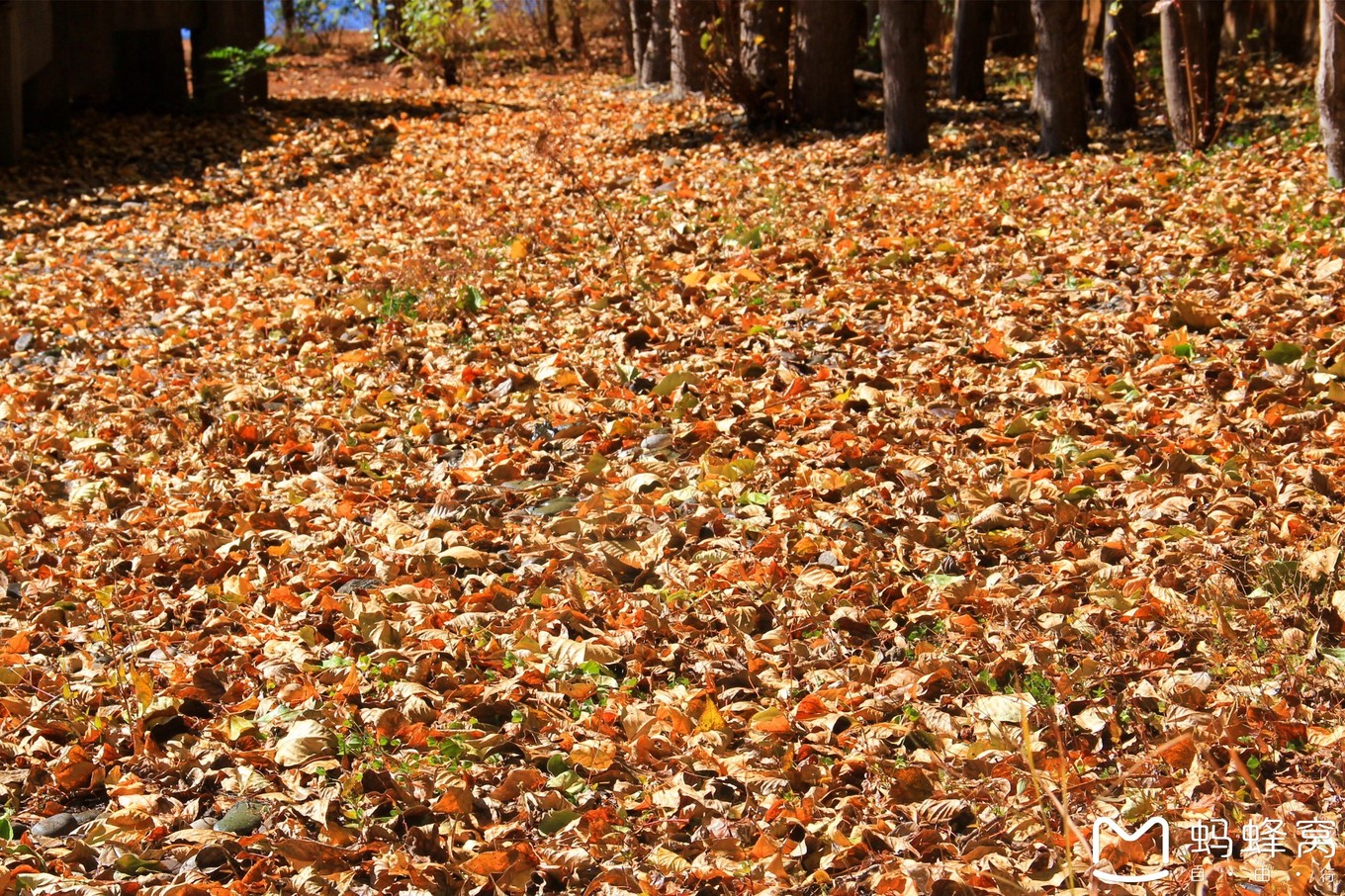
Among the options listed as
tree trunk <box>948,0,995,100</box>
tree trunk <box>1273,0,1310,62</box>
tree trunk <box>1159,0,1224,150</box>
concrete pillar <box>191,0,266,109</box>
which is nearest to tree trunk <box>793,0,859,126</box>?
tree trunk <box>948,0,995,100</box>

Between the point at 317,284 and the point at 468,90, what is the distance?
8748 mm

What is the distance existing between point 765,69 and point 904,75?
1872mm

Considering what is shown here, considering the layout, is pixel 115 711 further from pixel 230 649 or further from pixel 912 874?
pixel 912 874

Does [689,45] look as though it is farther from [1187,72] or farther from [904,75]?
[1187,72]

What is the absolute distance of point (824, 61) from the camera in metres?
10.8

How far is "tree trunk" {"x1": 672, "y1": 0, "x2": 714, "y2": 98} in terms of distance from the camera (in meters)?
12.0

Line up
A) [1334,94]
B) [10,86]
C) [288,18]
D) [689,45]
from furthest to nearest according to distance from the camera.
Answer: [288,18], [689,45], [10,86], [1334,94]

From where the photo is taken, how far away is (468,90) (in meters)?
15.8

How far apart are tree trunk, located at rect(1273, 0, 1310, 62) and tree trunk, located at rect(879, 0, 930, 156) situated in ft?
15.5

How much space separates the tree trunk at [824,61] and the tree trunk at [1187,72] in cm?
273

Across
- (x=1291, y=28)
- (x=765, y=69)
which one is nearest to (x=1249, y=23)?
(x=1291, y=28)

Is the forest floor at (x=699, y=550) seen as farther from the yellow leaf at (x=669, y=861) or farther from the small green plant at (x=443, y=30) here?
the small green plant at (x=443, y=30)

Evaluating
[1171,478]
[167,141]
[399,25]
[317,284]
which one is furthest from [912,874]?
[399,25]

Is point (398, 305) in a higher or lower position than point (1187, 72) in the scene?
lower
